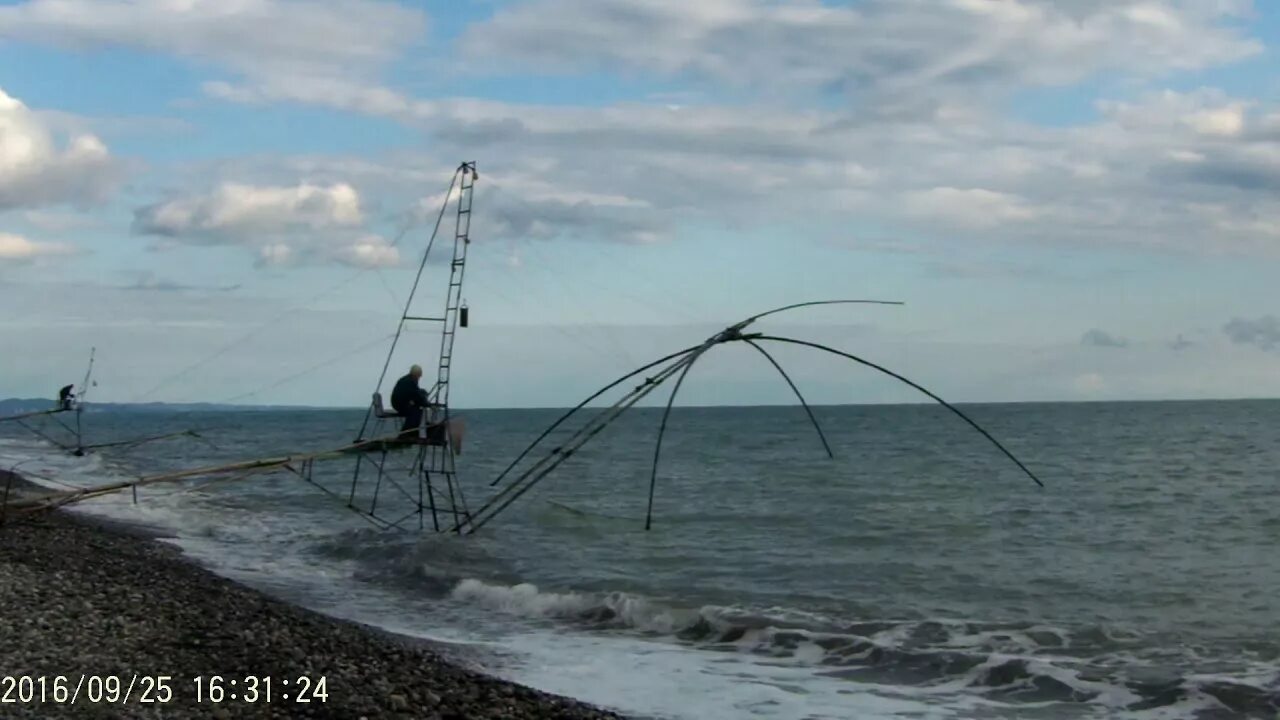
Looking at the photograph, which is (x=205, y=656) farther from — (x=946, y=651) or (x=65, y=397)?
(x=65, y=397)

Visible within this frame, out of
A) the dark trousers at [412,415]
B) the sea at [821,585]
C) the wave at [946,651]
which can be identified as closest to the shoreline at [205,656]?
the sea at [821,585]

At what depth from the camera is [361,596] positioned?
63.9ft

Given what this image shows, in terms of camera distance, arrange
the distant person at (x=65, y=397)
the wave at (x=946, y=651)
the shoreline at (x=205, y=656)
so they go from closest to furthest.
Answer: the shoreline at (x=205, y=656), the wave at (x=946, y=651), the distant person at (x=65, y=397)

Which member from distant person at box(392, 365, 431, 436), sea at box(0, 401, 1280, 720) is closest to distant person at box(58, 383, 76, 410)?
sea at box(0, 401, 1280, 720)

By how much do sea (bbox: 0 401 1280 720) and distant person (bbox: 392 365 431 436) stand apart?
2879mm

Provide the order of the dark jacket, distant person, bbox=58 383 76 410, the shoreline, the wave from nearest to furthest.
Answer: the shoreline
the wave
the dark jacket
distant person, bbox=58 383 76 410

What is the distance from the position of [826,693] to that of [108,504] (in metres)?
26.7

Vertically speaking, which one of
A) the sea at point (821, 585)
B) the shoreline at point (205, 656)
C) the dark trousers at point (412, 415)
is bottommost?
the sea at point (821, 585)

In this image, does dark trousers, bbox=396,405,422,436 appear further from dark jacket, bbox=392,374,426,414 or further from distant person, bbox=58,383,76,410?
distant person, bbox=58,383,76,410

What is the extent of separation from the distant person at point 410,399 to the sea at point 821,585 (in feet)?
9.45

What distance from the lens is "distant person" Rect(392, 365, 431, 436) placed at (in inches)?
853

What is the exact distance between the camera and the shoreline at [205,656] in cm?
986

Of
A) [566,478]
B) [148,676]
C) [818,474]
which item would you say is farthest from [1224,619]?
[566,478]

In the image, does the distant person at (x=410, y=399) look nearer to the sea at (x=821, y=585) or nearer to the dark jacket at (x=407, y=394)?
the dark jacket at (x=407, y=394)
